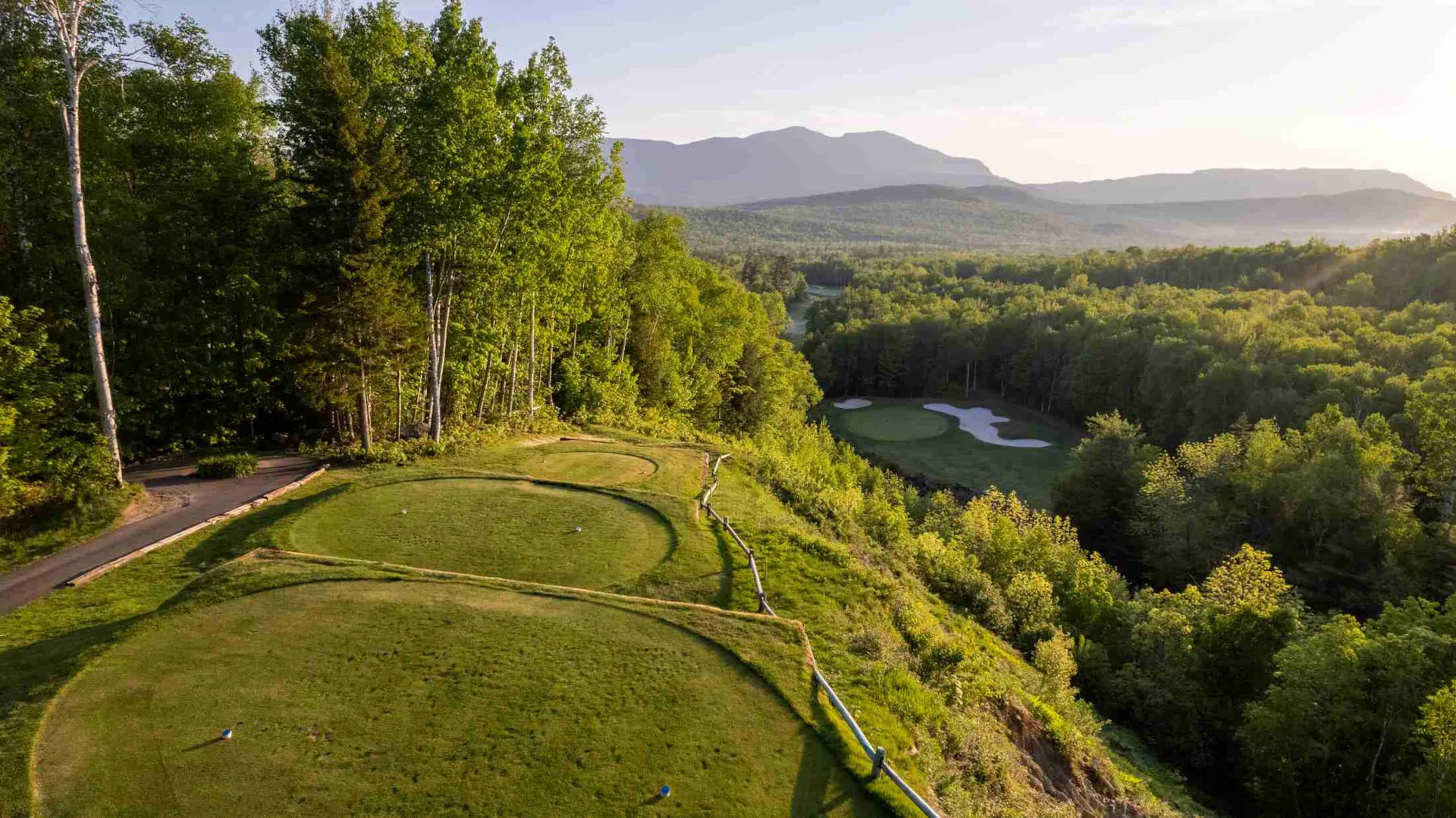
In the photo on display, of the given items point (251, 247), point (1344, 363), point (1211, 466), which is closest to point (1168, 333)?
point (1344, 363)

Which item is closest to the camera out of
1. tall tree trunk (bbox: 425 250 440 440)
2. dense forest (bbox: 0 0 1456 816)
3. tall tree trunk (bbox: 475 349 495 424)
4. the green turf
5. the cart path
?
the cart path

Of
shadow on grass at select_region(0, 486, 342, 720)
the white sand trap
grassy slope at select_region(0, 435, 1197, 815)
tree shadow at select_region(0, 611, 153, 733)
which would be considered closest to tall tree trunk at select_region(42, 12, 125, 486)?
grassy slope at select_region(0, 435, 1197, 815)

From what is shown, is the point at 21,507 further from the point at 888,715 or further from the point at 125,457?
the point at 888,715

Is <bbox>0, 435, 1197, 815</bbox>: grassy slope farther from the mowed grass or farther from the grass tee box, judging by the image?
the mowed grass

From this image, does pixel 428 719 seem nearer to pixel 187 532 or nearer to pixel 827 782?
pixel 827 782

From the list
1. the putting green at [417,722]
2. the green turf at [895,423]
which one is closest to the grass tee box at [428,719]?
the putting green at [417,722]
